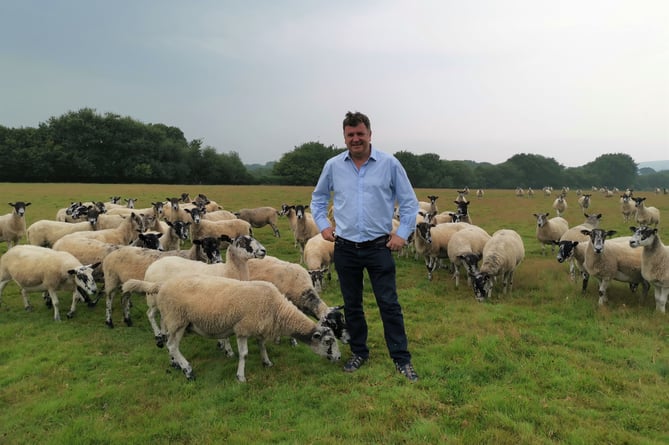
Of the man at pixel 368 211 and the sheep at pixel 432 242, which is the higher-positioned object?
the man at pixel 368 211

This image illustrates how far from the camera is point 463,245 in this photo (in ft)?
35.6

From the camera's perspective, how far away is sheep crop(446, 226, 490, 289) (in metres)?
10.6

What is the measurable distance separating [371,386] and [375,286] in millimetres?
1405

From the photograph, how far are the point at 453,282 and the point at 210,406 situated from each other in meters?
7.96

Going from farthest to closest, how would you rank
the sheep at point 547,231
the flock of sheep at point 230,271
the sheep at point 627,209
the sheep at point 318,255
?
1. the sheep at point 627,209
2. the sheep at point 547,231
3. the sheep at point 318,255
4. the flock of sheep at point 230,271

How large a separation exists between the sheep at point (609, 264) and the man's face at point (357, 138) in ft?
22.6

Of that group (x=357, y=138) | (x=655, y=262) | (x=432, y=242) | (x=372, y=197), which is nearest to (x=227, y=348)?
(x=372, y=197)

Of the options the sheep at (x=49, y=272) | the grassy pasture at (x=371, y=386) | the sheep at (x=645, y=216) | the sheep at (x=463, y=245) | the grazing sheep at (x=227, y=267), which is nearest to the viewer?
the grassy pasture at (x=371, y=386)

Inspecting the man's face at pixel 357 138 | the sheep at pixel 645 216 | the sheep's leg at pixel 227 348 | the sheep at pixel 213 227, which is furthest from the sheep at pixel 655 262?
the sheep at pixel 645 216

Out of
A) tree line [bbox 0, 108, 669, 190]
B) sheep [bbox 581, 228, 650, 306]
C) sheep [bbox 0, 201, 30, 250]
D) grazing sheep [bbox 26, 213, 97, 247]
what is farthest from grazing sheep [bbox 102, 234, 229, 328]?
tree line [bbox 0, 108, 669, 190]

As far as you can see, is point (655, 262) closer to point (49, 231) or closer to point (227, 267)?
point (227, 267)

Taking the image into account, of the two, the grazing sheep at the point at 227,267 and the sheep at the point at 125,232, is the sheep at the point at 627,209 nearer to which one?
the grazing sheep at the point at 227,267

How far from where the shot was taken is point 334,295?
378 inches

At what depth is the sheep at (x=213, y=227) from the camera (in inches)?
525
